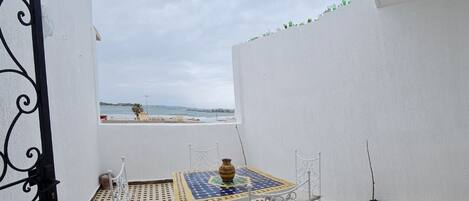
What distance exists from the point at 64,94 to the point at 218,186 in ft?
6.47

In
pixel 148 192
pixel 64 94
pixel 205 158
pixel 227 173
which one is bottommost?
pixel 148 192

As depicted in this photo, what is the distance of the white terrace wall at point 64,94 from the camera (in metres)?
1.43

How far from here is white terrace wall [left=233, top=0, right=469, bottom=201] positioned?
247 cm

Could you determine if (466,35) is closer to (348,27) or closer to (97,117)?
(348,27)

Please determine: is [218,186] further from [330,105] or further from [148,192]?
[148,192]

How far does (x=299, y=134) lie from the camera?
4281mm

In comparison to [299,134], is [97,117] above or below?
above

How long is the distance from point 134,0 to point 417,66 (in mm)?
4974

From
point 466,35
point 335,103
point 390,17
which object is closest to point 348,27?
point 390,17

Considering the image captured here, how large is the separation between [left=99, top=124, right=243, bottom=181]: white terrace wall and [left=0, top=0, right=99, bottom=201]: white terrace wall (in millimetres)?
330

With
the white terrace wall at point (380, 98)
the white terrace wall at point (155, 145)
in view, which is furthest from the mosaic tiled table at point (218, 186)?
the white terrace wall at point (155, 145)

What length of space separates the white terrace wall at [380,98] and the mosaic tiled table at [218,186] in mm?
1043

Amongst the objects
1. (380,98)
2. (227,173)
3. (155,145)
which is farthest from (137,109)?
(380,98)

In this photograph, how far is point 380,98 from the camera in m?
3.07
